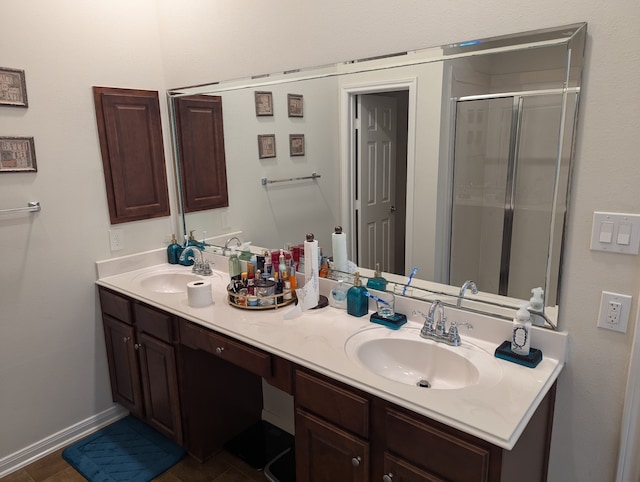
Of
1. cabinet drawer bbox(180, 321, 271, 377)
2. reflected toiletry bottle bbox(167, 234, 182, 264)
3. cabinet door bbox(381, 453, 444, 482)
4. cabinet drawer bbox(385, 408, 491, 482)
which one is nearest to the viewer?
cabinet drawer bbox(385, 408, 491, 482)

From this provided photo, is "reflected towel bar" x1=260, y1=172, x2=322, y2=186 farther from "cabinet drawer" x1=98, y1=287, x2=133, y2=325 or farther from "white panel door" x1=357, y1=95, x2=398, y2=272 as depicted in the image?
"cabinet drawer" x1=98, y1=287, x2=133, y2=325

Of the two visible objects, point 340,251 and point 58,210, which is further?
point 58,210

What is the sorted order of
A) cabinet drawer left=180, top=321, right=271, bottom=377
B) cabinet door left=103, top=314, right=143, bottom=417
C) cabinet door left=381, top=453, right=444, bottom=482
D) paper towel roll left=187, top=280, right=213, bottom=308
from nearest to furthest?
1. cabinet door left=381, top=453, right=444, bottom=482
2. cabinet drawer left=180, top=321, right=271, bottom=377
3. paper towel roll left=187, top=280, right=213, bottom=308
4. cabinet door left=103, top=314, right=143, bottom=417

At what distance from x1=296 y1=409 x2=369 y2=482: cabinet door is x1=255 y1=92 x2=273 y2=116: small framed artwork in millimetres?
1423

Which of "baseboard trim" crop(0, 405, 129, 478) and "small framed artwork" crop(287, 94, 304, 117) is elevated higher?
"small framed artwork" crop(287, 94, 304, 117)

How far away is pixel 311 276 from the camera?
1910 millimetres

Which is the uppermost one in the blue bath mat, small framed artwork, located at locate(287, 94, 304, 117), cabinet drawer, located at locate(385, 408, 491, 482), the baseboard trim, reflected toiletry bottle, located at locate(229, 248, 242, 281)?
small framed artwork, located at locate(287, 94, 304, 117)

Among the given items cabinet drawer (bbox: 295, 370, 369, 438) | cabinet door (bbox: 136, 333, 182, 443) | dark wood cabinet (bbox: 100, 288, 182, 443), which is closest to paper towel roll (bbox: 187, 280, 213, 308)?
dark wood cabinet (bbox: 100, 288, 182, 443)

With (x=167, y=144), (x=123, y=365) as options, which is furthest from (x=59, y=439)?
(x=167, y=144)

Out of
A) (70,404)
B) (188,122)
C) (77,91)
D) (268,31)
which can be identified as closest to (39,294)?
(70,404)

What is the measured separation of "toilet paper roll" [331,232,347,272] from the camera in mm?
2010

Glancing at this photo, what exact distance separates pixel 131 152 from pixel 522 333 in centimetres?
211

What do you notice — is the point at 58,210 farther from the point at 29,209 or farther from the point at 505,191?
the point at 505,191

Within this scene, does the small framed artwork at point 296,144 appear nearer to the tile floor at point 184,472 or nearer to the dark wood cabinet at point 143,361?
the dark wood cabinet at point 143,361
